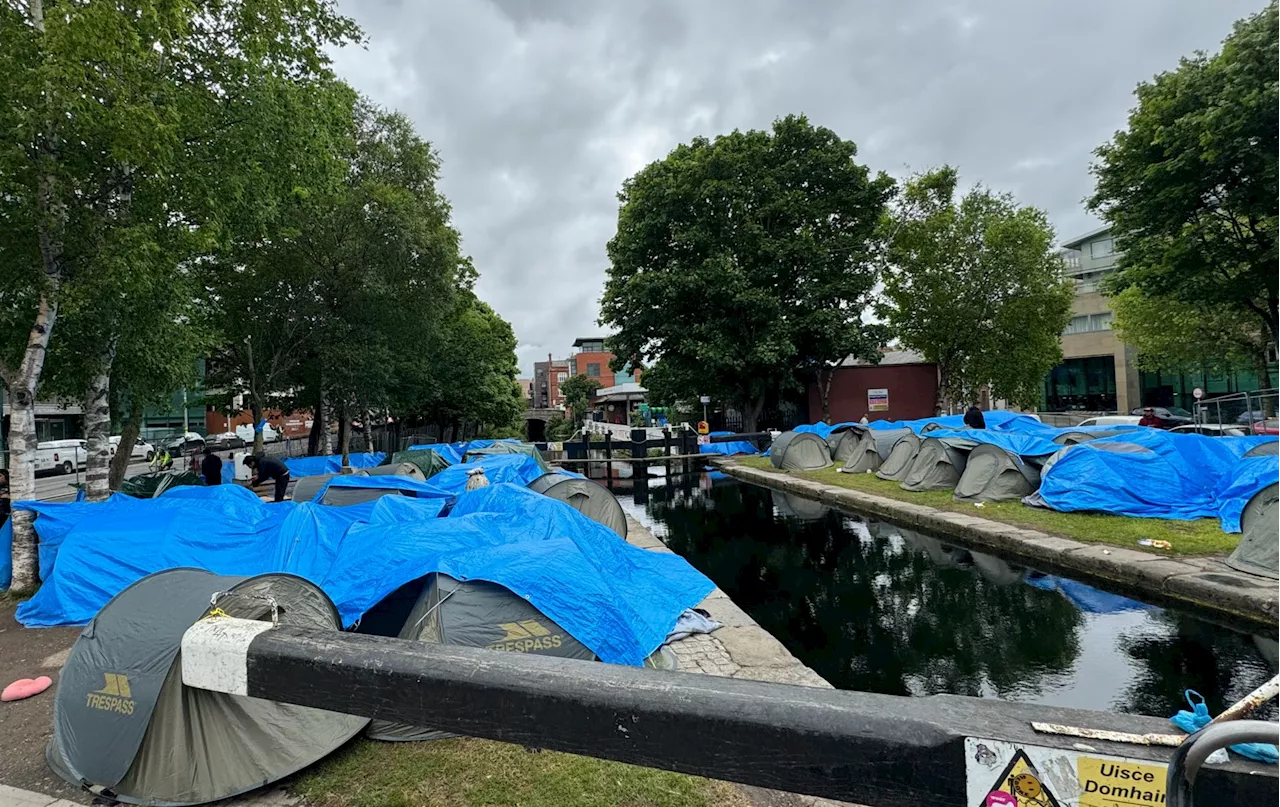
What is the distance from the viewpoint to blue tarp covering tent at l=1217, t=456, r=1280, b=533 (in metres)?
8.42

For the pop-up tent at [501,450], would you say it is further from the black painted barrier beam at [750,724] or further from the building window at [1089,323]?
the building window at [1089,323]

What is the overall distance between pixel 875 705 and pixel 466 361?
30148mm

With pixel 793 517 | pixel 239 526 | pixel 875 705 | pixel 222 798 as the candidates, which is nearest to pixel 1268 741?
pixel 875 705

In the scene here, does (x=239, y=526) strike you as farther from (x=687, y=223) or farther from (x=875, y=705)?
(x=687, y=223)

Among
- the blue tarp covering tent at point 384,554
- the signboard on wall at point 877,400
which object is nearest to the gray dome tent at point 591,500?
the blue tarp covering tent at point 384,554

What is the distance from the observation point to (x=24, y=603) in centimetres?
663

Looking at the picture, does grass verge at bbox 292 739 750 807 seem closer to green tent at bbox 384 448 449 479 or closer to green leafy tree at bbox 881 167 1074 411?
green tent at bbox 384 448 449 479

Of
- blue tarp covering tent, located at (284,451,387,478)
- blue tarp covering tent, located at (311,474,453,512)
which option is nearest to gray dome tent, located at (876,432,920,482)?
blue tarp covering tent, located at (311,474,453,512)

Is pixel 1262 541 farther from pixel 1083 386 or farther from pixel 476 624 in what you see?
pixel 1083 386

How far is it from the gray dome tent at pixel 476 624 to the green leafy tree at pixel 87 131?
6.70 meters

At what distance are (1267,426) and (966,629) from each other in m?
18.5

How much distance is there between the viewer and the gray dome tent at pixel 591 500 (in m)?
9.00

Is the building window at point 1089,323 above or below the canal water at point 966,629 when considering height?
above

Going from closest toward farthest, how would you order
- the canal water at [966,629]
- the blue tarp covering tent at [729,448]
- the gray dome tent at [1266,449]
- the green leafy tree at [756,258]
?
the canal water at [966,629] < the gray dome tent at [1266,449] < the green leafy tree at [756,258] < the blue tarp covering tent at [729,448]
